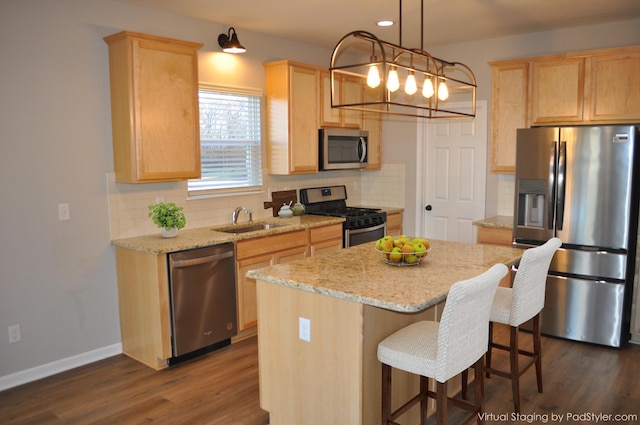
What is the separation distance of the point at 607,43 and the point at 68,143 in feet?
15.2

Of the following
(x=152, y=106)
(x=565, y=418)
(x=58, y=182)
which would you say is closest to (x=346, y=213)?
(x=152, y=106)

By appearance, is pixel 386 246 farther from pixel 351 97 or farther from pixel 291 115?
pixel 351 97

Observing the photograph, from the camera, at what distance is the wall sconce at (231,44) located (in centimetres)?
442

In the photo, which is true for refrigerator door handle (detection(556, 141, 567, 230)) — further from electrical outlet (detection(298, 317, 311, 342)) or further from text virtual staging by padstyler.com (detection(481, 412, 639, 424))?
electrical outlet (detection(298, 317, 311, 342))

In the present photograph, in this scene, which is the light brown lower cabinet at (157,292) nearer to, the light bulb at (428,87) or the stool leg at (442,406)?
the light bulb at (428,87)

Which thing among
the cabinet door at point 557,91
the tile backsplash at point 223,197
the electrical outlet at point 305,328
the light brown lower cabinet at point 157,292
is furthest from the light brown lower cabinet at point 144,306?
the cabinet door at point 557,91

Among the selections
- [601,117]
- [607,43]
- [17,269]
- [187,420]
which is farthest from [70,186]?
[607,43]

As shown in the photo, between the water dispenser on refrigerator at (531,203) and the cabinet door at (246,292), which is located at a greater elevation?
the water dispenser on refrigerator at (531,203)

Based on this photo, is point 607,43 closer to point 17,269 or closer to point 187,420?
point 187,420

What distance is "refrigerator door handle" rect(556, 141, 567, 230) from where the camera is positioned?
13.6 feet

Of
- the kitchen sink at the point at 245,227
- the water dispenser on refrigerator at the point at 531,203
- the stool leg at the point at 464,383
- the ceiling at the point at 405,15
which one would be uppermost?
the ceiling at the point at 405,15

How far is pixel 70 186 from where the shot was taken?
376cm

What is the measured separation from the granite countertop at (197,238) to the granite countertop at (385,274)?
3.65ft

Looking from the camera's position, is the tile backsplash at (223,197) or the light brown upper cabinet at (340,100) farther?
the light brown upper cabinet at (340,100)
